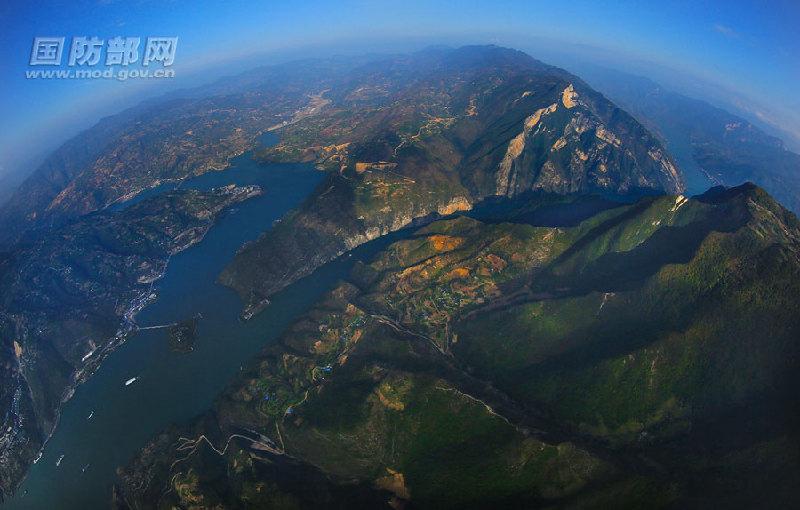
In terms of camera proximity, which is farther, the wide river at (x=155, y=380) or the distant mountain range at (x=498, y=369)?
the wide river at (x=155, y=380)

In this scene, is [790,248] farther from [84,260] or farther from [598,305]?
[84,260]

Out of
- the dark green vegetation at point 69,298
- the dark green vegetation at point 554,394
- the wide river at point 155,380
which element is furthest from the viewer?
the dark green vegetation at point 69,298

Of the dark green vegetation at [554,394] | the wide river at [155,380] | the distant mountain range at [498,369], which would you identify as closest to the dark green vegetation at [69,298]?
the distant mountain range at [498,369]

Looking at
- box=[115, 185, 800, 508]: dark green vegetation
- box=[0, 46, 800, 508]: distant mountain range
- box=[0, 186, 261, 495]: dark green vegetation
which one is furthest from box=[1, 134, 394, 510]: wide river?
box=[115, 185, 800, 508]: dark green vegetation

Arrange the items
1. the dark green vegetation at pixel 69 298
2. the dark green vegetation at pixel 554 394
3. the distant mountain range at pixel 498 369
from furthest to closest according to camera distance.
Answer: the dark green vegetation at pixel 69 298 < the distant mountain range at pixel 498 369 < the dark green vegetation at pixel 554 394

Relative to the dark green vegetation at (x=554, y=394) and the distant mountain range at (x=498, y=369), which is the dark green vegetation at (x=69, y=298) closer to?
the distant mountain range at (x=498, y=369)
